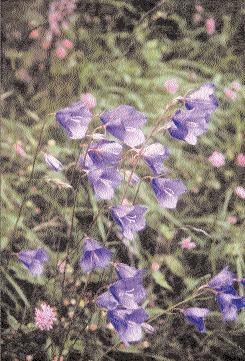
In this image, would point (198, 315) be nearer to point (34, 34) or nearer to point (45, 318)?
point (45, 318)

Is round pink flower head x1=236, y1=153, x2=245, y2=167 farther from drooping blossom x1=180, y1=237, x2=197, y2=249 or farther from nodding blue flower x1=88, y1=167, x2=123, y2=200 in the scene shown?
nodding blue flower x1=88, y1=167, x2=123, y2=200

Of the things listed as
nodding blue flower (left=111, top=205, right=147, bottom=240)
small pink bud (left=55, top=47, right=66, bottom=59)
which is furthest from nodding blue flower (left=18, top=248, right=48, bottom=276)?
small pink bud (left=55, top=47, right=66, bottom=59)

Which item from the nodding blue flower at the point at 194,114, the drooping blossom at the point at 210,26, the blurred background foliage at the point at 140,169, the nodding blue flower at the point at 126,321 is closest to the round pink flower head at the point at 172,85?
the blurred background foliage at the point at 140,169

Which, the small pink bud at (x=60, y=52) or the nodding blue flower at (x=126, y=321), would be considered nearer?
the nodding blue flower at (x=126, y=321)

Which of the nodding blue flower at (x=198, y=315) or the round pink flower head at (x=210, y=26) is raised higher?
the round pink flower head at (x=210, y=26)

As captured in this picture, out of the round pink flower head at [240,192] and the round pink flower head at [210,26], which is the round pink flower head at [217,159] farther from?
the round pink flower head at [210,26]

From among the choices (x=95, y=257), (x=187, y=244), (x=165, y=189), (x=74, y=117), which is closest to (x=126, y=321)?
(x=95, y=257)
